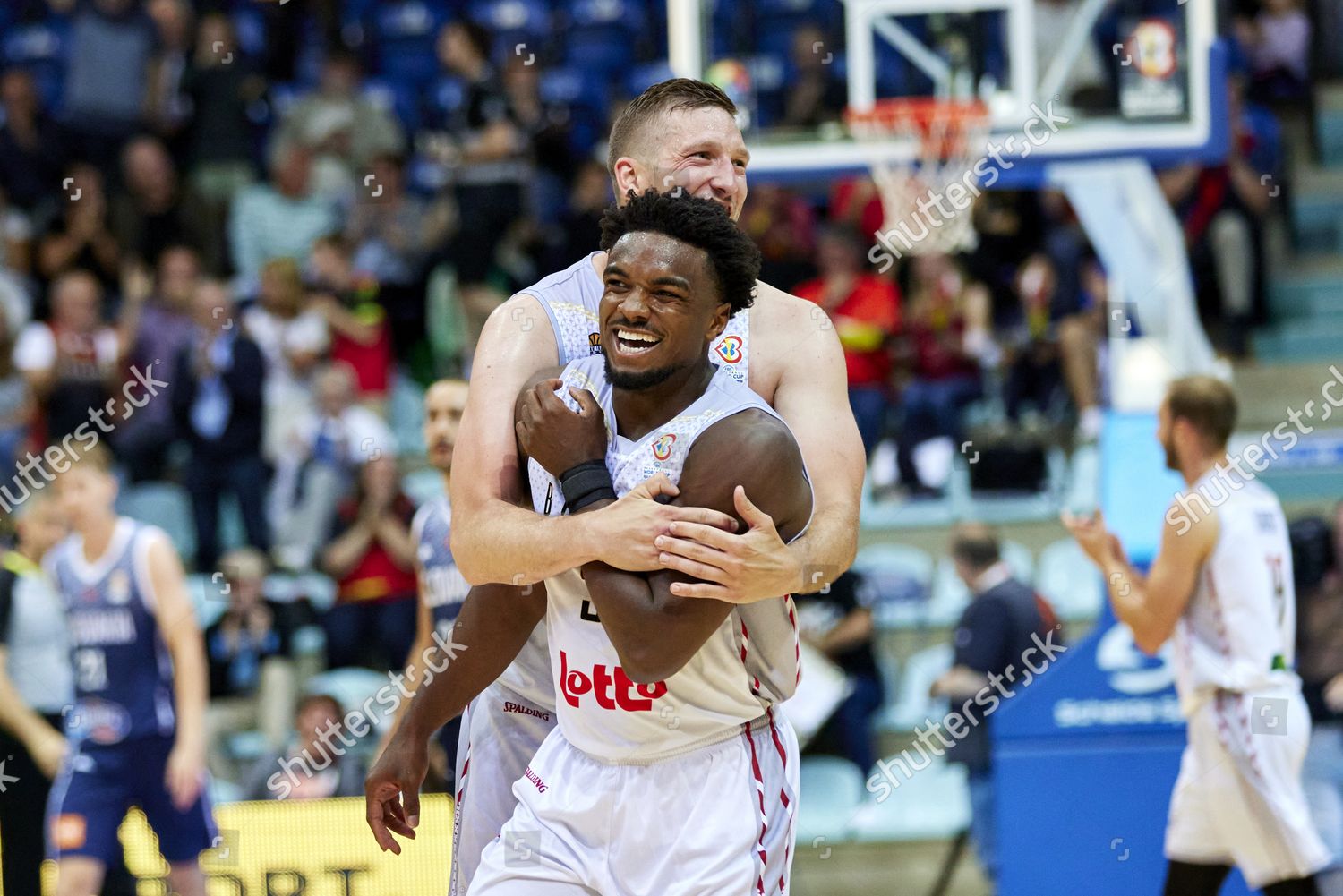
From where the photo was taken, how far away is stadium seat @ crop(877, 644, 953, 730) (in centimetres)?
906

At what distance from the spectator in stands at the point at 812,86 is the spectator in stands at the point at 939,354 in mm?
1193

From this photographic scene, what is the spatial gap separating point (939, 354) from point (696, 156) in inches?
293

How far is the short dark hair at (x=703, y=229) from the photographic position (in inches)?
126

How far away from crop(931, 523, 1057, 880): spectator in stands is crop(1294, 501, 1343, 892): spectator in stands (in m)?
1.17

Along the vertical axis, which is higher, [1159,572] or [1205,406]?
[1205,406]

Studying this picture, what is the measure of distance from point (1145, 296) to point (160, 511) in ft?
19.8

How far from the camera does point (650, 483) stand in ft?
10.1

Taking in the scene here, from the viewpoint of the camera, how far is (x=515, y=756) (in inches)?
157

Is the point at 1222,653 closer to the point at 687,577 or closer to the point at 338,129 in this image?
the point at 687,577

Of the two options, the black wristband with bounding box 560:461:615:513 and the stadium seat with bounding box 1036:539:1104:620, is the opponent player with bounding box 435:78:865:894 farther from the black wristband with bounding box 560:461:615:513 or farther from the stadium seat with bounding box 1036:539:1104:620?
the stadium seat with bounding box 1036:539:1104:620

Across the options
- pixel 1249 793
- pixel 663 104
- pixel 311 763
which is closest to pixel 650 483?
pixel 663 104

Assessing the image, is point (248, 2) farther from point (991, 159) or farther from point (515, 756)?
point (515, 756)

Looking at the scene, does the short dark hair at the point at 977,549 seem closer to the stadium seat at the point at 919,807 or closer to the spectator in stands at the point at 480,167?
the stadium seat at the point at 919,807

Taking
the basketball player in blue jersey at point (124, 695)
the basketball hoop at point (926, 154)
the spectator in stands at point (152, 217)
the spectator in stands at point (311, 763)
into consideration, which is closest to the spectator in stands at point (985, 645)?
the basketball hoop at point (926, 154)
